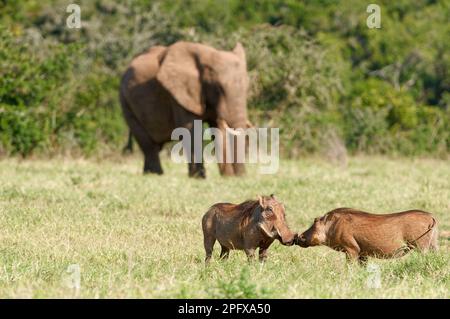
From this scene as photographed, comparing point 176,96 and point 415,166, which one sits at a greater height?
point 176,96

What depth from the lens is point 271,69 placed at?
26.0 metres

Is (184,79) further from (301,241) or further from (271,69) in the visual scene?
(301,241)

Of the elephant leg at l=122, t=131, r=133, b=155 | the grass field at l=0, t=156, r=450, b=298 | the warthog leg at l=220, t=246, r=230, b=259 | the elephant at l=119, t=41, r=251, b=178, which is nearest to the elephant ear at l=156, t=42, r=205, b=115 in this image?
the elephant at l=119, t=41, r=251, b=178

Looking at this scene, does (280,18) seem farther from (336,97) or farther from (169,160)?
(169,160)

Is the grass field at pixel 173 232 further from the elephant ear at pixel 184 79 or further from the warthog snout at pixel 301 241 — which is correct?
the elephant ear at pixel 184 79

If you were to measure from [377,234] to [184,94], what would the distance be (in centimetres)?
1012

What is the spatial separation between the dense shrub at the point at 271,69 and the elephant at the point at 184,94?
107 inches

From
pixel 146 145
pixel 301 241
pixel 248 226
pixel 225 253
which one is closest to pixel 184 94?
pixel 146 145

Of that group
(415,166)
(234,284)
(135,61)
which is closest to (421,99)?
(415,166)

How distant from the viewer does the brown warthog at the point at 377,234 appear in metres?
8.93

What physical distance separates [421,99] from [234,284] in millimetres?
29448

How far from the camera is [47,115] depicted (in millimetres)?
22969

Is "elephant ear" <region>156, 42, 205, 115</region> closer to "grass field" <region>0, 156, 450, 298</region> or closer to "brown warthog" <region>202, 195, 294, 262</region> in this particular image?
"grass field" <region>0, 156, 450, 298</region>
